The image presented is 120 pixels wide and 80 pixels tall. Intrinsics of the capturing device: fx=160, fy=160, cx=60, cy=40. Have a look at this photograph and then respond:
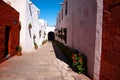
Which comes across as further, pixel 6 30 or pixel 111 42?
pixel 6 30

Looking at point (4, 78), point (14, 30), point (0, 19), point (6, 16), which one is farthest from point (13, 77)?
point (14, 30)

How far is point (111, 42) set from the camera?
1.84 metres

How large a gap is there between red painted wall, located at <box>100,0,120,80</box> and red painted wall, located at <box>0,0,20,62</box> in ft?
24.8

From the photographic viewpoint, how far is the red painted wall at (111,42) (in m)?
1.73

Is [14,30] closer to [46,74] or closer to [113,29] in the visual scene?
[46,74]

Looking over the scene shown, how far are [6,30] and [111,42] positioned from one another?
30.5ft

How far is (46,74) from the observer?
261 inches

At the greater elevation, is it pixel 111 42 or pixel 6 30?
pixel 6 30

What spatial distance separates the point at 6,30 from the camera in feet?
33.5

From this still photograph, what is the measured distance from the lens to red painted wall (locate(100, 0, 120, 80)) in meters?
1.73

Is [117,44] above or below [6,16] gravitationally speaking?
below

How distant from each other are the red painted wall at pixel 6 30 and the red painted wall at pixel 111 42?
7554 millimetres

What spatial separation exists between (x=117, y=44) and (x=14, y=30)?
1052cm

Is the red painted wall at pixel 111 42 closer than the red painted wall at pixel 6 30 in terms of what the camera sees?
Yes
